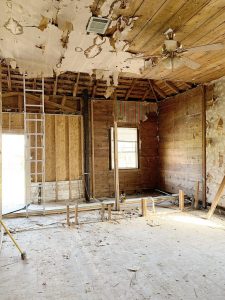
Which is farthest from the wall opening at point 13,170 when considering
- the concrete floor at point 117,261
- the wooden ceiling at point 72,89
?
the concrete floor at point 117,261

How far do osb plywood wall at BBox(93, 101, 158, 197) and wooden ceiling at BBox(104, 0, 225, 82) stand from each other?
15.4 ft

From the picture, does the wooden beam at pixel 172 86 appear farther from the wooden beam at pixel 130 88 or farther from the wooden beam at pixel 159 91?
the wooden beam at pixel 130 88

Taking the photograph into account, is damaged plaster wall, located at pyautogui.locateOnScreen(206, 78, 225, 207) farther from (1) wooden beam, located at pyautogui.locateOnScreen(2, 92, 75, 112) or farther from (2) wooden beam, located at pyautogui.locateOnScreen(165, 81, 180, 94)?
(1) wooden beam, located at pyautogui.locateOnScreen(2, 92, 75, 112)

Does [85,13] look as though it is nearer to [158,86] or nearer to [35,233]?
[35,233]

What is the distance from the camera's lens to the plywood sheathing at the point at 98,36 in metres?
3.10

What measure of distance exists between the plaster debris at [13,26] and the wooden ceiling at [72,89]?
12.9ft

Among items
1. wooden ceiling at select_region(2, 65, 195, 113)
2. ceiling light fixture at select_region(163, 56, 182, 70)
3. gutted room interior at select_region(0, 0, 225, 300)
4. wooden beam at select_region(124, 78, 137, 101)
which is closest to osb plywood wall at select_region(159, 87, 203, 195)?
gutted room interior at select_region(0, 0, 225, 300)

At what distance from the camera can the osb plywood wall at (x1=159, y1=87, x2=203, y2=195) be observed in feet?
25.0

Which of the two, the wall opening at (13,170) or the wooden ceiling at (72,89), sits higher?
the wooden ceiling at (72,89)

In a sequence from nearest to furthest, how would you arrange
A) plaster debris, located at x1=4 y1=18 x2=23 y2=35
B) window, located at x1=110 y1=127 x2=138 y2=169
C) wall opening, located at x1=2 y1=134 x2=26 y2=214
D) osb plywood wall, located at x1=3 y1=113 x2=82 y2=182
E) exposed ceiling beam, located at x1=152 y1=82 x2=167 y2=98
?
plaster debris, located at x1=4 y1=18 x2=23 y2=35 → wall opening, located at x1=2 y1=134 x2=26 y2=214 → osb plywood wall, located at x1=3 y1=113 x2=82 y2=182 → exposed ceiling beam, located at x1=152 y1=82 x2=167 y2=98 → window, located at x1=110 y1=127 x2=138 y2=169

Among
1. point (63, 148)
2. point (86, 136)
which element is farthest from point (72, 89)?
A: point (63, 148)

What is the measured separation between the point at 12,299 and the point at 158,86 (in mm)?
8048

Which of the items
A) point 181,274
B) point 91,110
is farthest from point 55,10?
point 91,110

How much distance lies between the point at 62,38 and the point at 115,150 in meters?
3.72
